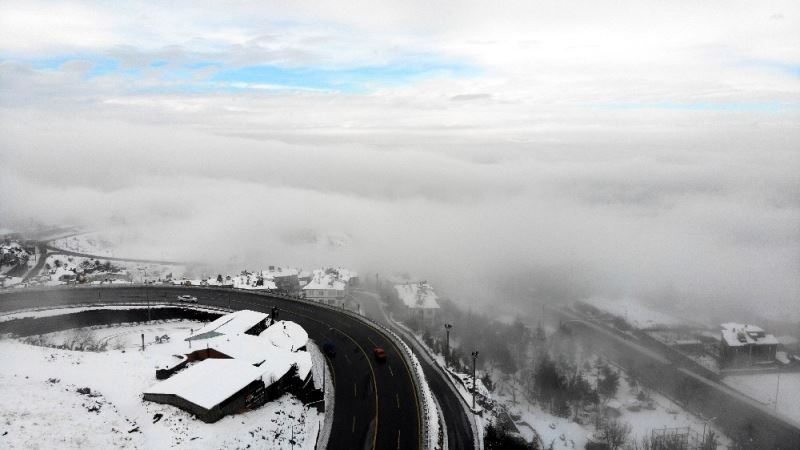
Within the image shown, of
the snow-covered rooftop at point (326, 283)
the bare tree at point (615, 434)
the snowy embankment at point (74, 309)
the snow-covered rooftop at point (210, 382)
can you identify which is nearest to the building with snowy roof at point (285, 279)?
the snow-covered rooftop at point (326, 283)

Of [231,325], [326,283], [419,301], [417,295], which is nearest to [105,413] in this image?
[231,325]

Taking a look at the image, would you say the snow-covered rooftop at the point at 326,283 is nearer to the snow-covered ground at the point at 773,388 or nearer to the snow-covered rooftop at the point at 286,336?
the snow-covered rooftop at the point at 286,336

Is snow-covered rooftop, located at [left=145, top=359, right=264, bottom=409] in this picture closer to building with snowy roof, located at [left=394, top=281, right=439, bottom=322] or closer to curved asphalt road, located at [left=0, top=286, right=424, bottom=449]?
curved asphalt road, located at [left=0, top=286, right=424, bottom=449]

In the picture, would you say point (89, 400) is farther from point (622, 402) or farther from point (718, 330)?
point (718, 330)

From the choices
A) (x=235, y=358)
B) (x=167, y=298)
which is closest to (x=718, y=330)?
(x=235, y=358)

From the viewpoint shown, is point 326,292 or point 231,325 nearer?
point 231,325

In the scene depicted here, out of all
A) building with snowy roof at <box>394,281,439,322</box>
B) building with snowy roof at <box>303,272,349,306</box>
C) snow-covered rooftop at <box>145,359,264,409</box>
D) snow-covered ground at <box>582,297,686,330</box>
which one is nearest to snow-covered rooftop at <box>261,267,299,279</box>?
building with snowy roof at <box>303,272,349,306</box>

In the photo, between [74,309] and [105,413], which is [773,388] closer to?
[105,413]
